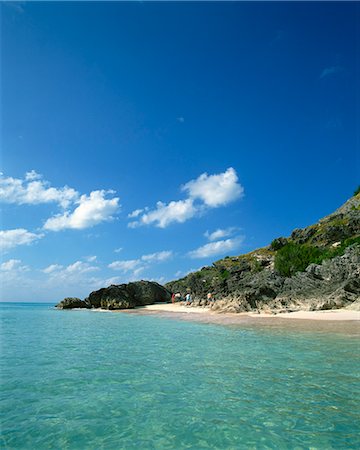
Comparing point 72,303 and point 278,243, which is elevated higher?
point 278,243

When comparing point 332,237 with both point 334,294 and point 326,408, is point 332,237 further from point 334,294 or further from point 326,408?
point 326,408

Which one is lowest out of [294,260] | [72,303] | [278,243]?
[72,303]

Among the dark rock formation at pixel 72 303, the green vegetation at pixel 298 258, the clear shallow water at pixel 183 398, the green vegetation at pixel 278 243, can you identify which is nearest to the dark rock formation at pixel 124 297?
the dark rock formation at pixel 72 303

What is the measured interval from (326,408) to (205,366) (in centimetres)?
502

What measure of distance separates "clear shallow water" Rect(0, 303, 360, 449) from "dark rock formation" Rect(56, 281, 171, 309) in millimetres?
42885

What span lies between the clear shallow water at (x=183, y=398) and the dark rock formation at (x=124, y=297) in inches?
1688

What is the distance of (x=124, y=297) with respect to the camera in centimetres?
5800

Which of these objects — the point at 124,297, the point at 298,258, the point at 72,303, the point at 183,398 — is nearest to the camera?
the point at 183,398

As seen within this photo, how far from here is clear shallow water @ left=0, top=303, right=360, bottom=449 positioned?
6.12 meters

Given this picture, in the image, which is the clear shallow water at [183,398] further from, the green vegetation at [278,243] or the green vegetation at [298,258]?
the green vegetation at [278,243]

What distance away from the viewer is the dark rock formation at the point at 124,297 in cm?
5731

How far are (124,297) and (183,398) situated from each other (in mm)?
51478

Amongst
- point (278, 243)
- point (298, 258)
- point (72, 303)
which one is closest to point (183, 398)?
point (298, 258)

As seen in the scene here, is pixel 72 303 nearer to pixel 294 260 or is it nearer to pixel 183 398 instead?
pixel 294 260
